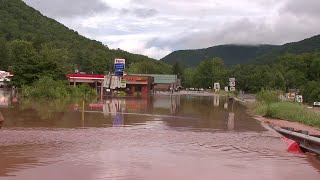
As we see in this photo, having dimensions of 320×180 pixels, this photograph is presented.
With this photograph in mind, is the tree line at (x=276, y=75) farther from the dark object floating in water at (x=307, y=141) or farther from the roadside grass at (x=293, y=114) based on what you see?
the dark object floating in water at (x=307, y=141)

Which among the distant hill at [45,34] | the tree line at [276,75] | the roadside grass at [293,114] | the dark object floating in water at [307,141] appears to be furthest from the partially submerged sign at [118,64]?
the dark object floating in water at [307,141]

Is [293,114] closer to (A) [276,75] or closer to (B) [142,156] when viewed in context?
(B) [142,156]

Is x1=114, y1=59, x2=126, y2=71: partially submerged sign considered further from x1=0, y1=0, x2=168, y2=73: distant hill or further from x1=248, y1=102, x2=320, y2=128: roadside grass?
x1=248, y1=102, x2=320, y2=128: roadside grass

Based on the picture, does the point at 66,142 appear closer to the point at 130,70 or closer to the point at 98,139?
the point at 98,139

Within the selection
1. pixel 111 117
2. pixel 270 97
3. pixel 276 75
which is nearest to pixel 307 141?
pixel 111 117

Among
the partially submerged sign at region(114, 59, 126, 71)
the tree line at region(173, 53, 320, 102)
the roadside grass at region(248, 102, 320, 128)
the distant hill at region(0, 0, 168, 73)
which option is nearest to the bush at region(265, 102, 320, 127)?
the roadside grass at region(248, 102, 320, 128)

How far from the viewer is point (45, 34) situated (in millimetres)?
129625

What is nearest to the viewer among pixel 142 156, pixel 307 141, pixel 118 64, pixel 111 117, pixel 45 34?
pixel 142 156

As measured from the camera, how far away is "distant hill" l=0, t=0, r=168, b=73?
4530 inches

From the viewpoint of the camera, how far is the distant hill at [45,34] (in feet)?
378

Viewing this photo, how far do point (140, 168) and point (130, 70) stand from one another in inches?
6356

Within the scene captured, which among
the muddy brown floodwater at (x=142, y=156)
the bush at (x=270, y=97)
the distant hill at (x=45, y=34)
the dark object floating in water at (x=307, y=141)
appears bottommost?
the muddy brown floodwater at (x=142, y=156)

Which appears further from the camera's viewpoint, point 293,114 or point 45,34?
point 45,34

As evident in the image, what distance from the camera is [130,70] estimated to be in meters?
171
